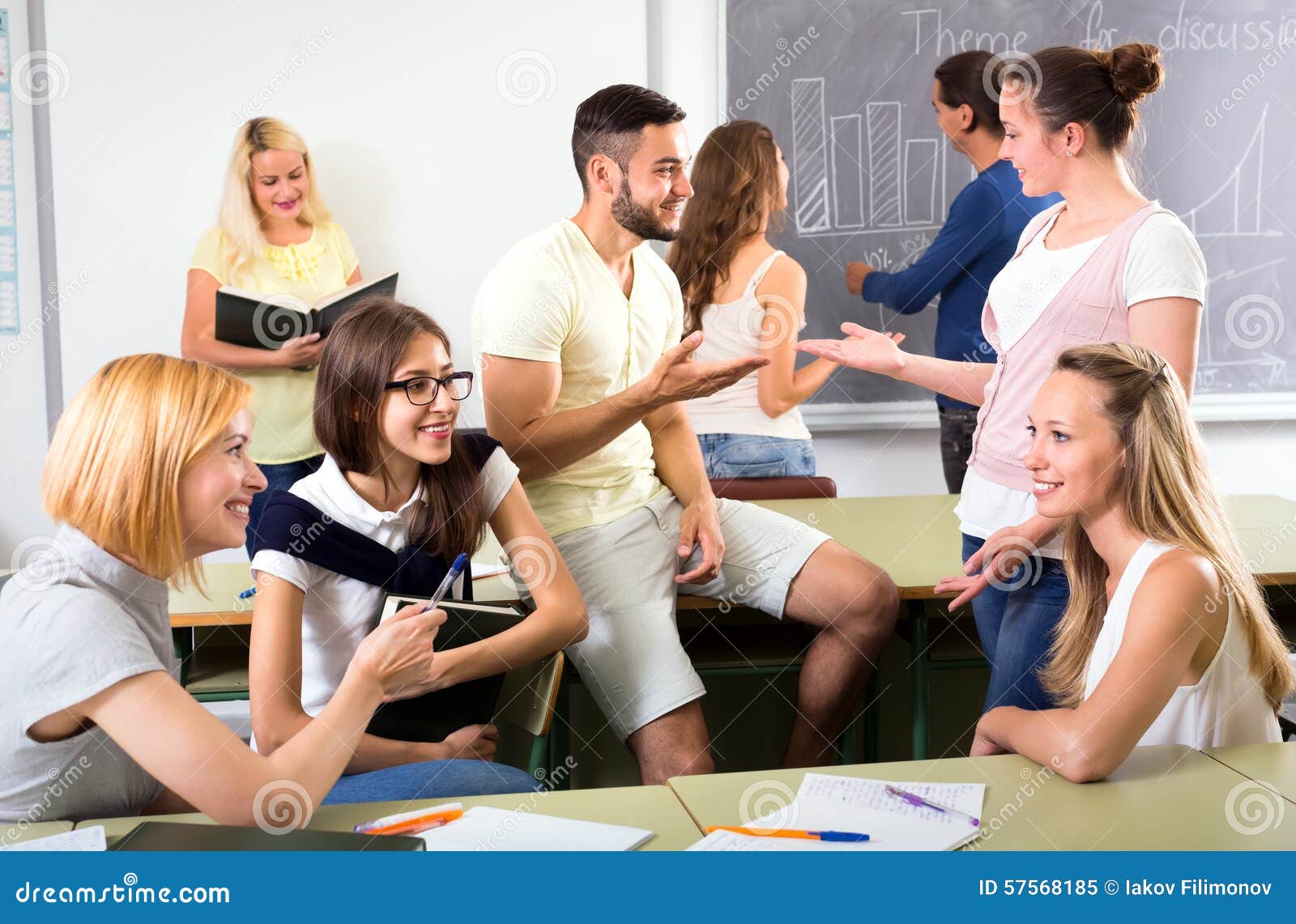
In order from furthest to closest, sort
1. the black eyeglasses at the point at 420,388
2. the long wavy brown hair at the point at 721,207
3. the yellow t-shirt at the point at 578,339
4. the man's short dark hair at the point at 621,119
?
the long wavy brown hair at the point at 721,207 < the man's short dark hair at the point at 621,119 < the yellow t-shirt at the point at 578,339 < the black eyeglasses at the point at 420,388

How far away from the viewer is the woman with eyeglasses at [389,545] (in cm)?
178

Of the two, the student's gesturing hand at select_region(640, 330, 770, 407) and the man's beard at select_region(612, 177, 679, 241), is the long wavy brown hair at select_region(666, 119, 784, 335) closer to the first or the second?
the man's beard at select_region(612, 177, 679, 241)

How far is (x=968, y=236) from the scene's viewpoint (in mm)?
3393

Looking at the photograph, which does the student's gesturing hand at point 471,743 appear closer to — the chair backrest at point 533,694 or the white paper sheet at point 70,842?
the chair backrest at point 533,694

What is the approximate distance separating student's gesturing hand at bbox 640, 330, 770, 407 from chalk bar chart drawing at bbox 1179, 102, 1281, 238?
306 centimetres

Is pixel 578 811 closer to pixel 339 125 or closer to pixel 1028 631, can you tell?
pixel 1028 631

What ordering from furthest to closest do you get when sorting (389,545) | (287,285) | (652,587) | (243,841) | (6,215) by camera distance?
1. (6,215)
2. (287,285)
3. (652,587)
4. (389,545)
5. (243,841)

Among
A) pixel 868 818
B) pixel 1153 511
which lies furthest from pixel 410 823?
pixel 1153 511

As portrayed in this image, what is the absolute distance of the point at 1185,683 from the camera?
1646 mm

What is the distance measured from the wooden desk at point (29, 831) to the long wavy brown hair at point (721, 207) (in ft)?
7.49

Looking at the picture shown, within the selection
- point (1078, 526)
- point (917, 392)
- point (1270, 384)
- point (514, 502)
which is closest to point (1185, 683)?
point (1078, 526)

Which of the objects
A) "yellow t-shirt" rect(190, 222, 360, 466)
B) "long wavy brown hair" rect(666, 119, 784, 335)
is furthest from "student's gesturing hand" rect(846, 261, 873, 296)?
"yellow t-shirt" rect(190, 222, 360, 466)

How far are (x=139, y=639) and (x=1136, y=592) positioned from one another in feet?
4.20

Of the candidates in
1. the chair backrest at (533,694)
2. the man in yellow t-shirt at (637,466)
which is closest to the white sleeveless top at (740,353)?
the man in yellow t-shirt at (637,466)
